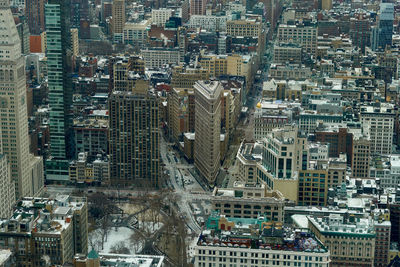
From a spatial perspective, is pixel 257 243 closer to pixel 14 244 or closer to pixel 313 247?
pixel 313 247

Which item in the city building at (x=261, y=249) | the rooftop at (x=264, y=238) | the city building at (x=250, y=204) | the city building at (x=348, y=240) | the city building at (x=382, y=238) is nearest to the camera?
the city building at (x=261, y=249)

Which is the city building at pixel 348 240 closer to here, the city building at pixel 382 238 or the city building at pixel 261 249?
the city building at pixel 382 238

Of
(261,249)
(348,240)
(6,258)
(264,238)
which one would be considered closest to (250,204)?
(348,240)

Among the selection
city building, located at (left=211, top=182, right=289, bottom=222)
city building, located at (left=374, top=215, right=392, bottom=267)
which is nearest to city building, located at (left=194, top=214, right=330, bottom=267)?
city building, located at (left=211, top=182, right=289, bottom=222)

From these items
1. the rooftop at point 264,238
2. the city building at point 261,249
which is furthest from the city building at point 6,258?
the rooftop at point 264,238

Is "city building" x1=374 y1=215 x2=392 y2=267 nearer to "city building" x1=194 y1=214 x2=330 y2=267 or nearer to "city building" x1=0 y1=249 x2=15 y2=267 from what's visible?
"city building" x1=194 y1=214 x2=330 y2=267
